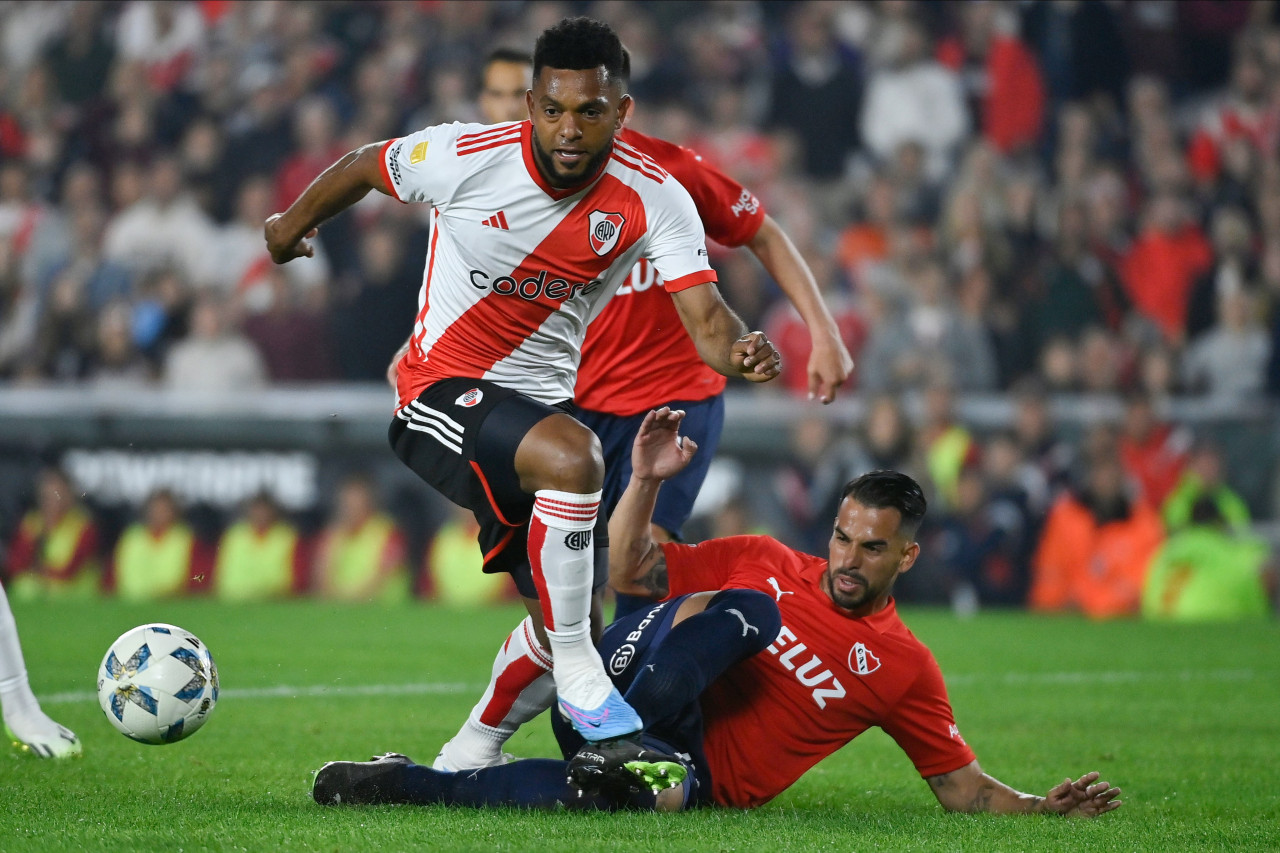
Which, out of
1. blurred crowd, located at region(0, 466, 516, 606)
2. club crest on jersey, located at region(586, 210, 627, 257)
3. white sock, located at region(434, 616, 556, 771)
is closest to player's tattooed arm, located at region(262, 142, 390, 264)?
club crest on jersey, located at region(586, 210, 627, 257)

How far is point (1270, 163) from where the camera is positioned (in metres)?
12.7

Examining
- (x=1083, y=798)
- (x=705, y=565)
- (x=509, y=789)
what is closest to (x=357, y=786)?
(x=509, y=789)

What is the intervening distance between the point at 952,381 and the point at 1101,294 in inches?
57.2

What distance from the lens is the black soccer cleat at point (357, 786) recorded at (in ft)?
14.0

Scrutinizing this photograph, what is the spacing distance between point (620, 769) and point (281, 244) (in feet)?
5.95

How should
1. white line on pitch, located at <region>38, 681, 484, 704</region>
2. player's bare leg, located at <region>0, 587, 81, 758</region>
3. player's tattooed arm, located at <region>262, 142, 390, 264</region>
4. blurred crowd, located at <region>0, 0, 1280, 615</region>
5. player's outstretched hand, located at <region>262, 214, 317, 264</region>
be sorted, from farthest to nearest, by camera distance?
blurred crowd, located at <region>0, 0, 1280, 615</region>
white line on pitch, located at <region>38, 681, 484, 704</region>
player's bare leg, located at <region>0, 587, 81, 758</region>
player's outstretched hand, located at <region>262, 214, 317, 264</region>
player's tattooed arm, located at <region>262, 142, 390, 264</region>

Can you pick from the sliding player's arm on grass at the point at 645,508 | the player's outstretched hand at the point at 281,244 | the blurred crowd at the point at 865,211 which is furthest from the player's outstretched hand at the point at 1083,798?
the blurred crowd at the point at 865,211

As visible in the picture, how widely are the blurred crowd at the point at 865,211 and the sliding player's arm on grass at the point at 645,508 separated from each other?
6320 mm

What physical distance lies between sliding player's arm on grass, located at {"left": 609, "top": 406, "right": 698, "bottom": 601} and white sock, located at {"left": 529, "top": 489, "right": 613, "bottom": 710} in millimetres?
400

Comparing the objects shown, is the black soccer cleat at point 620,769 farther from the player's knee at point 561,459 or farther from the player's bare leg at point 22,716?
the player's bare leg at point 22,716

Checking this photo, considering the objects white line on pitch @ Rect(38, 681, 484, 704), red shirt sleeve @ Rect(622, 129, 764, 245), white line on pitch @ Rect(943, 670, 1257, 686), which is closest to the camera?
red shirt sleeve @ Rect(622, 129, 764, 245)

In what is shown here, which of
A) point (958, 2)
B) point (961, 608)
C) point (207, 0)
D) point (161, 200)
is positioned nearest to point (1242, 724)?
point (961, 608)

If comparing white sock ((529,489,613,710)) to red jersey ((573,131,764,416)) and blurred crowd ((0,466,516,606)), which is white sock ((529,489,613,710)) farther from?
blurred crowd ((0,466,516,606))

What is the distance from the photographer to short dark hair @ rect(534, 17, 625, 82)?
420cm
